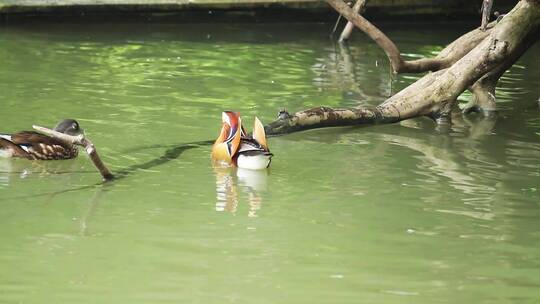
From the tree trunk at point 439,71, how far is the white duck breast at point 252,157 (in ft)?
4.68

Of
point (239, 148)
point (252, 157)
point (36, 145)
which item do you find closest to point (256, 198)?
point (252, 157)

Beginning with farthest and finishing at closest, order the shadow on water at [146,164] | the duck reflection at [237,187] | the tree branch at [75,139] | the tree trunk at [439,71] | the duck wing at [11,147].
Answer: the tree trunk at [439,71] < the duck wing at [11,147] < the shadow on water at [146,164] < the duck reflection at [237,187] < the tree branch at [75,139]

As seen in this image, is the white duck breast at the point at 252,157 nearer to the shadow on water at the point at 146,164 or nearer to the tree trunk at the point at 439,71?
the shadow on water at the point at 146,164

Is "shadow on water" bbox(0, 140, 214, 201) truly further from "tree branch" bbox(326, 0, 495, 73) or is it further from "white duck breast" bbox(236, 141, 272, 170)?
"tree branch" bbox(326, 0, 495, 73)

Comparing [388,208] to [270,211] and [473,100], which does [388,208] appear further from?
[473,100]

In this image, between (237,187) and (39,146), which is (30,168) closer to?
(39,146)

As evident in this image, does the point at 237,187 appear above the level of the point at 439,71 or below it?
below

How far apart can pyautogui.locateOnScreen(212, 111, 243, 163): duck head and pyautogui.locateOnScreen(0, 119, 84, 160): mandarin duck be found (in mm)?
1209

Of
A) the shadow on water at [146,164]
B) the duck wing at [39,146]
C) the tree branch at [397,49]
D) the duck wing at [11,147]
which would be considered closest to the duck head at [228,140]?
the shadow on water at [146,164]

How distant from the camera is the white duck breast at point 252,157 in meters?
9.22

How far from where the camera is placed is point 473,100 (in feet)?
40.8

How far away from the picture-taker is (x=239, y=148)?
941cm

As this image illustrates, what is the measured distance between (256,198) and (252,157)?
30.6 inches

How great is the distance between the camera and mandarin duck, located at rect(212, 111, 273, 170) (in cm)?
928
